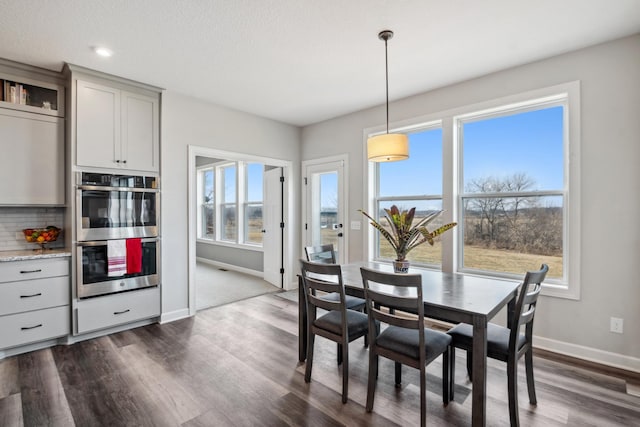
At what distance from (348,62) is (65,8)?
2241 mm

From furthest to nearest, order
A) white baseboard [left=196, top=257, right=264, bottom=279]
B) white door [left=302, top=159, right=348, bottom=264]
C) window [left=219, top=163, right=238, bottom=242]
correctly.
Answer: window [left=219, top=163, right=238, bottom=242] < white baseboard [left=196, top=257, right=264, bottom=279] < white door [left=302, top=159, right=348, bottom=264]

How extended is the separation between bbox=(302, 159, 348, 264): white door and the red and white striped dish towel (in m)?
2.68

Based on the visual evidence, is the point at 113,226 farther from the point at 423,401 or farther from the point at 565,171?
the point at 565,171

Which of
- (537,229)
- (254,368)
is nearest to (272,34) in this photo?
(254,368)

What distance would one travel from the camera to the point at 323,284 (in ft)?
7.45

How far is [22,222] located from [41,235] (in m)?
0.37

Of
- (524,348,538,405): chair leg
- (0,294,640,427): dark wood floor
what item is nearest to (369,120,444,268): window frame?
(0,294,640,427): dark wood floor

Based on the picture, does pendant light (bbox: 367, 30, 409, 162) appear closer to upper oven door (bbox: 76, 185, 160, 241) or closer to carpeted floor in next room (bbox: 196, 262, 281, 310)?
upper oven door (bbox: 76, 185, 160, 241)

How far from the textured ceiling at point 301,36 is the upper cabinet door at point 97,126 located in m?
0.25

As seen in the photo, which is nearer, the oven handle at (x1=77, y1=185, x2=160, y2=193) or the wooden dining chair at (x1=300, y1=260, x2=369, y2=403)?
the wooden dining chair at (x1=300, y1=260, x2=369, y2=403)

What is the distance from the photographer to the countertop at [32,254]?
2.81 meters

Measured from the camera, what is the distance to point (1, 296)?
2.76m

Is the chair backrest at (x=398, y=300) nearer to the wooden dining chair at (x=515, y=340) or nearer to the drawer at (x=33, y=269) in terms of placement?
the wooden dining chair at (x=515, y=340)

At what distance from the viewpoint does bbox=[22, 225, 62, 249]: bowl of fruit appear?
314 cm
